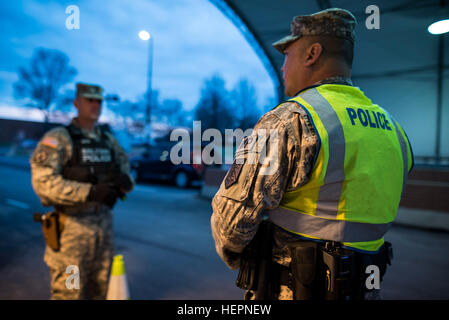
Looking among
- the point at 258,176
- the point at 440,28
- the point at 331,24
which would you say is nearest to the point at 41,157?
the point at 258,176

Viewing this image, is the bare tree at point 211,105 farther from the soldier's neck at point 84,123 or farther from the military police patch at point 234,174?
the military police patch at point 234,174

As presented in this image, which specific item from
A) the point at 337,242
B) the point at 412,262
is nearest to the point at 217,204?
the point at 337,242

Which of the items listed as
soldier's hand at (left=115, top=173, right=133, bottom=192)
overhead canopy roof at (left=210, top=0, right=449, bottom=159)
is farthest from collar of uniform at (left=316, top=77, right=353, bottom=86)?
soldier's hand at (left=115, top=173, right=133, bottom=192)

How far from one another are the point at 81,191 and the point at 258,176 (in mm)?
1725

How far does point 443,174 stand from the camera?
251 inches

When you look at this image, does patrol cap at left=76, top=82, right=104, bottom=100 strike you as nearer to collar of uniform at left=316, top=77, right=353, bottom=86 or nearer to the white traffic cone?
the white traffic cone

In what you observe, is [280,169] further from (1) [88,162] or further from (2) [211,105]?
(2) [211,105]

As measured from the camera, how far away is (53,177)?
7.05 ft

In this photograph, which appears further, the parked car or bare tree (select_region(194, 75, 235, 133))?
bare tree (select_region(194, 75, 235, 133))

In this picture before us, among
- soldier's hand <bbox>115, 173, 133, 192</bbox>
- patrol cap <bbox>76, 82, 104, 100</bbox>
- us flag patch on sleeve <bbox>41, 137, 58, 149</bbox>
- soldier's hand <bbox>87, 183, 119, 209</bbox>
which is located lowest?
soldier's hand <bbox>87, 183, 119, 209</bbox>

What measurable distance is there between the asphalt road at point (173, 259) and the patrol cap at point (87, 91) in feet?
6.86

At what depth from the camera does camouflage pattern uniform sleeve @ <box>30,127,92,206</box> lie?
2.11 metres

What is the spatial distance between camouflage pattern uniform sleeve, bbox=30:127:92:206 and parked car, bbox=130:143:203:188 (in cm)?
695
